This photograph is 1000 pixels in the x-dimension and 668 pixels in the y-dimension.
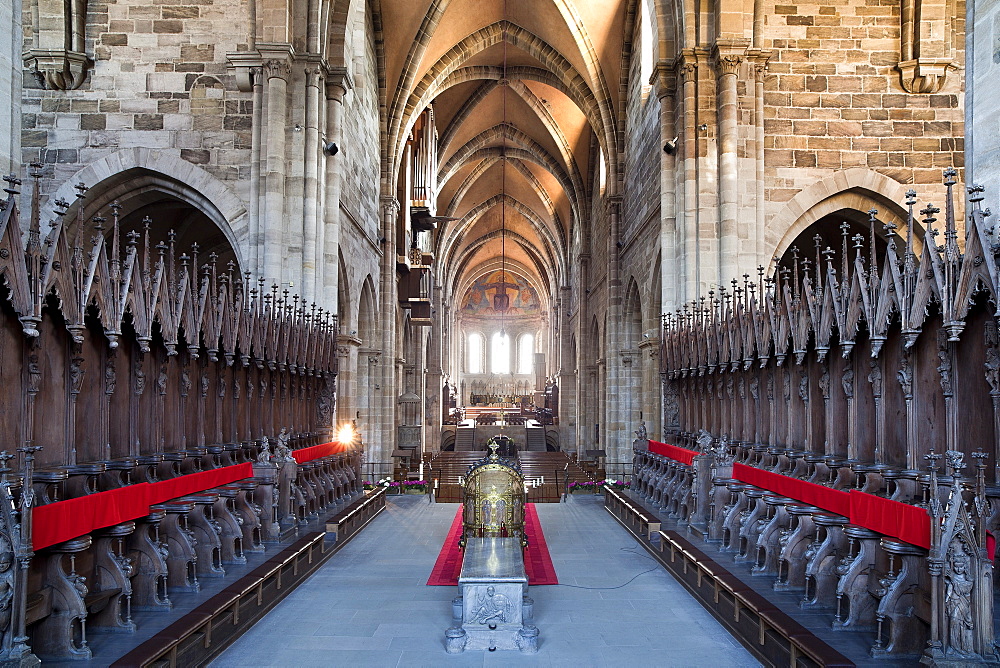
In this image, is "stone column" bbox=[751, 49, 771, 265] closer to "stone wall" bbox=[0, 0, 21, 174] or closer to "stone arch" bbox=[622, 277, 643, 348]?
"stone arch" bbox=[622, 277, 643, 348]

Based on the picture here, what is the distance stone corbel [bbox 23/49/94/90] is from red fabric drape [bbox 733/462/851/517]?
12.3 m

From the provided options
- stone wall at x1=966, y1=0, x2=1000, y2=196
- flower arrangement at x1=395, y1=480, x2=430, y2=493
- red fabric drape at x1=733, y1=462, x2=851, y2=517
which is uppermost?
stone wall at x1=966, y1=0, x2=1000, y2=196

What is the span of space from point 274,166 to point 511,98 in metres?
14.9

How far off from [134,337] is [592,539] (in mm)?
6415

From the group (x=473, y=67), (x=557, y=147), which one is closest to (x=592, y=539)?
(x=473, y=67)

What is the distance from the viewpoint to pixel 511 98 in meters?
26.0

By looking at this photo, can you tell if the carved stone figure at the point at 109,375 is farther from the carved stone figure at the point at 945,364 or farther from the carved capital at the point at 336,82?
the carved capital at the point at 336,82

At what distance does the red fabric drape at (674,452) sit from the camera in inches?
406

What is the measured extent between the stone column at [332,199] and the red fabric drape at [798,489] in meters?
8.11

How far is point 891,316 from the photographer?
20.1ft

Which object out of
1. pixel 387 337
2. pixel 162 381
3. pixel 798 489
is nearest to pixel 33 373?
pixel 162 381

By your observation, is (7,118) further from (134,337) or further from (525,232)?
(525,232)

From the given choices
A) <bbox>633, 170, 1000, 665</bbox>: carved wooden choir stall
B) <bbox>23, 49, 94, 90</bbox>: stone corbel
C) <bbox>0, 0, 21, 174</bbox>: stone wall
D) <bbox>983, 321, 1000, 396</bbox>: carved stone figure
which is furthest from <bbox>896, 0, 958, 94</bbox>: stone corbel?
<bbox>23, 49, 94, 90</bbox>: stone corbel

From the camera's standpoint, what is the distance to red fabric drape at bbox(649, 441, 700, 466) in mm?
10300
